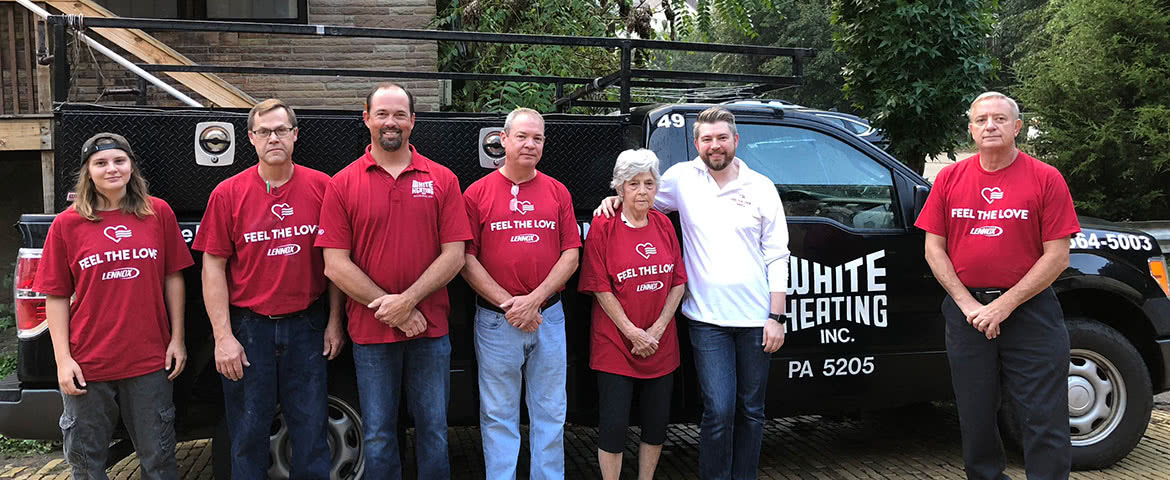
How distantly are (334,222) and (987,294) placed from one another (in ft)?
9.20

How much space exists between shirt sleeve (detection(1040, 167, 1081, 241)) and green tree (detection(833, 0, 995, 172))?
13.1 ft


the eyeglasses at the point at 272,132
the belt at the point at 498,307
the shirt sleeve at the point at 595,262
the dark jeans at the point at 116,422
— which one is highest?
the eyeglasses at the point at 272,132

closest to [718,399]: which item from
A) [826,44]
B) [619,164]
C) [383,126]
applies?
[619,164]

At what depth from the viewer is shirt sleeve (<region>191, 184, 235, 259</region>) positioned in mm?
3404

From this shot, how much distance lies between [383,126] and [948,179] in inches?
98.6

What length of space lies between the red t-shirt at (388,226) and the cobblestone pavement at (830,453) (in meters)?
1.48

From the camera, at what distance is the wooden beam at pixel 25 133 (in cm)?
688

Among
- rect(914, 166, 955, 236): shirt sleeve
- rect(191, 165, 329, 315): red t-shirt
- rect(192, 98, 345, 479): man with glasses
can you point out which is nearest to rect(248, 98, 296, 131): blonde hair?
rect(192, 98, 345, 479): man with glasses

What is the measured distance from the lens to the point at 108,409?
3365 millimetres

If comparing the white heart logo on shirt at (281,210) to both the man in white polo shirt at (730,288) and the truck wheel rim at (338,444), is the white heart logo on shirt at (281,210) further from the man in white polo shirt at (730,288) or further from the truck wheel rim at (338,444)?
the man in white polo shirt at (730,288)

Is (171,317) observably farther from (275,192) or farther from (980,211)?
(980,211)

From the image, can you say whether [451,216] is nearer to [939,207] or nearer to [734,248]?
[734,248]

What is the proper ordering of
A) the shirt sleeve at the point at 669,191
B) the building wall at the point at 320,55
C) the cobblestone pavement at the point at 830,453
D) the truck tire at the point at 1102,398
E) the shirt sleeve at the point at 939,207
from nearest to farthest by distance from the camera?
the shirt sleeve at the point at 939,207 → the shirt sleeve at the point at 669,191 → the truck tire at the point at 1102,398 → the cobblestone pavement at the point at 830,453 → the building wall at the point at 320,55

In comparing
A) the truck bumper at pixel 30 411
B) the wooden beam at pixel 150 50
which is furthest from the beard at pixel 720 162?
the wooden beam at pixel 150 50
